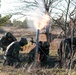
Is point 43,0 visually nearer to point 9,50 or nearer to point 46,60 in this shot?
point 46,60

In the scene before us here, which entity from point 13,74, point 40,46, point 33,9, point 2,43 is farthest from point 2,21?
point 13,74

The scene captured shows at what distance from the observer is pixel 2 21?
101 ft

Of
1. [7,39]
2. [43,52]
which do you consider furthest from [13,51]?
[7,39]

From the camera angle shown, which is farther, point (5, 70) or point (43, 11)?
point (43, 11)

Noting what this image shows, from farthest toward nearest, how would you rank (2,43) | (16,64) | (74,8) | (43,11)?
(43,11)
(74,8)
(2,43)
(16,64)

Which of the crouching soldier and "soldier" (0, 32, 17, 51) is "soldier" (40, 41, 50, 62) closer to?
the crouching soldier

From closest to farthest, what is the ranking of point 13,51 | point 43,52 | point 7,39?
point 13,51, point 43,52, point 7,39

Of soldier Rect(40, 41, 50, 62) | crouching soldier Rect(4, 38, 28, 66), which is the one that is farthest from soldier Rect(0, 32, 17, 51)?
crouching soldier Rect(4, 38, 28, 66)

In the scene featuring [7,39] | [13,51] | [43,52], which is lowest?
[43,52]

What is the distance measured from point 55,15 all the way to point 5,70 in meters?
9.13

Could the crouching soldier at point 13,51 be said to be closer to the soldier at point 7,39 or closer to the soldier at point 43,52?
the soldier at point 43,52

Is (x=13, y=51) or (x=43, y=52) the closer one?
(x=13, y=51)

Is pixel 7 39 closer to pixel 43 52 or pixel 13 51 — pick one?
pixel 43 52

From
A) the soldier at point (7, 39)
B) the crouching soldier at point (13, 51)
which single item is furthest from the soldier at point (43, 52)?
the soldier at point (7, 39)
